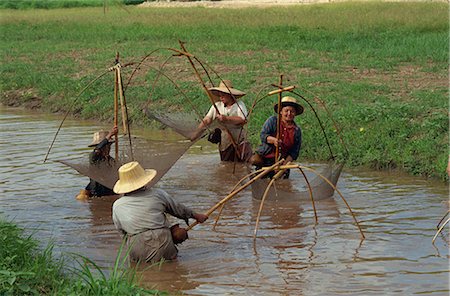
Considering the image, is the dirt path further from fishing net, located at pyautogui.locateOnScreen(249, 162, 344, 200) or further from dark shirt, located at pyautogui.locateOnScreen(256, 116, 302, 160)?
fishing net, located at pyautogui.locateOnScreen(249, 162, 344, 200)

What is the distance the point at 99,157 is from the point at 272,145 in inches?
75.0

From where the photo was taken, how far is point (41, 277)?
5.95 m

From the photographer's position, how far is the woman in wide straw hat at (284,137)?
9617 mm

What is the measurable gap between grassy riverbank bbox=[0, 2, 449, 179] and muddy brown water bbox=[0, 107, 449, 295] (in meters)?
0.77

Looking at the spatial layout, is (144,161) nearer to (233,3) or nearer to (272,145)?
(272,145)

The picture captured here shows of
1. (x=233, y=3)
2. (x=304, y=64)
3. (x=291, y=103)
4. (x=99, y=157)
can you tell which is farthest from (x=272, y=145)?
(x=233, y=3)

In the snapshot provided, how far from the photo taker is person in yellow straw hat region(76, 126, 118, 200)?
8992 millimetres

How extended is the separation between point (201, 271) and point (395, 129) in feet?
15.1

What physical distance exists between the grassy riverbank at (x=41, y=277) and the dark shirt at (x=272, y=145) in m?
3.41

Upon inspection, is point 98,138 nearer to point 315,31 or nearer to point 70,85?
point 70,85

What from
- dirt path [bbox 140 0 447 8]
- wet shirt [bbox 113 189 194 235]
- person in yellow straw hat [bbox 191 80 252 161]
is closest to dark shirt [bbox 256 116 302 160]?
person in yellow straw hat [bbox 191 80 252 161]

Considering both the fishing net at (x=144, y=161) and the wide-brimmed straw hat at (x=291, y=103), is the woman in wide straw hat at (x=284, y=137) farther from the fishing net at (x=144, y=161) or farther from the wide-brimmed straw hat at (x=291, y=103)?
the fishing net at (x=144, y=161)

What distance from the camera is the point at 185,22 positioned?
87.2 feet

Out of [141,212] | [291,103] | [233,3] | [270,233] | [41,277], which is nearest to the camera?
[41,277]
